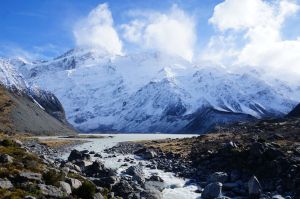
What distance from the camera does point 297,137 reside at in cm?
9831

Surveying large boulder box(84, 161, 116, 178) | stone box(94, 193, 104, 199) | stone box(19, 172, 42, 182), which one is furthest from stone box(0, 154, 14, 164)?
large boulder box(84, 161, 116, 178)

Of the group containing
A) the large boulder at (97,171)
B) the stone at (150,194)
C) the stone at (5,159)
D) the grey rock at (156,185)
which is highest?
the stone at (5,159)

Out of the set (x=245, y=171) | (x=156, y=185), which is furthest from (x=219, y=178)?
(x=156, y=185)

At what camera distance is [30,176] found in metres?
38.3

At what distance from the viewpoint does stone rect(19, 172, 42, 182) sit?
3766 centimetres

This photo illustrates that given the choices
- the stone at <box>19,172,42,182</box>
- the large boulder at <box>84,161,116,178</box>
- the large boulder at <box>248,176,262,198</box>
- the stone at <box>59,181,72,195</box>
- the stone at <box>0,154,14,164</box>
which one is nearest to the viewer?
the stone at <box>19,172,42,182</box>

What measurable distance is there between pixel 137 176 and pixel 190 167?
644 inches

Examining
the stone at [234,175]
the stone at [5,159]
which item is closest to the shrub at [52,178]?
the stone at [5,159]

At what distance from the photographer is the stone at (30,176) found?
37.7m

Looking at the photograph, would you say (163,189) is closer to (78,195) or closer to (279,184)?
(279,184)

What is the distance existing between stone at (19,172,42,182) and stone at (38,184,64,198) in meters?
1.74

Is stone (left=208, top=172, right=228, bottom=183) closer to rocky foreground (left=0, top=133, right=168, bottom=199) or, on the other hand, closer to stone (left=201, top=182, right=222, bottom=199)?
stone (left=201, top=182, right=222, bottom=199)

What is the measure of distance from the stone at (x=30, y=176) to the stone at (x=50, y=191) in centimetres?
174

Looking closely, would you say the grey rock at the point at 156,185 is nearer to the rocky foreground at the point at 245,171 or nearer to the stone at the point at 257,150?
the rocky foreground at the point at 245,171
